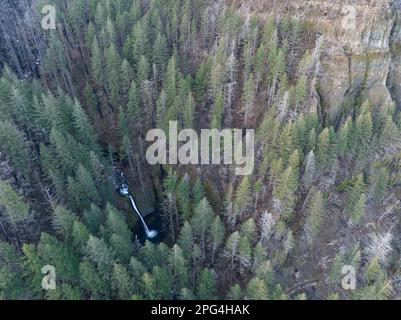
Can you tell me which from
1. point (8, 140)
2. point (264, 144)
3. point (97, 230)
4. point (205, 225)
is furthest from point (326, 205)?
point (8, 140)

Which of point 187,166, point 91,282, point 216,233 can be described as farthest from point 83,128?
point 216,233

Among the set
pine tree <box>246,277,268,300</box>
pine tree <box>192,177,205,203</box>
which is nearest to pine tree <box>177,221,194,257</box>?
pine tree <box>192,177,205,203</box>

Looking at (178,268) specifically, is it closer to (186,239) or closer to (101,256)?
(186,239)

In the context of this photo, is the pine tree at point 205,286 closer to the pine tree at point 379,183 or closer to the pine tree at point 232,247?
the pine tree at point 232,247

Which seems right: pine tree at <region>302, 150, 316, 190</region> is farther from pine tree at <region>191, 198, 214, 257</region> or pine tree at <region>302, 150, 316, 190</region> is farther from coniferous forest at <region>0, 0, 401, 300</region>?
pine tree at <region>191, 198, 214, 257</region>

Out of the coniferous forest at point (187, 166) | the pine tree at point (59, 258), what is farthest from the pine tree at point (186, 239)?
the pine tree at point (59, 258)
